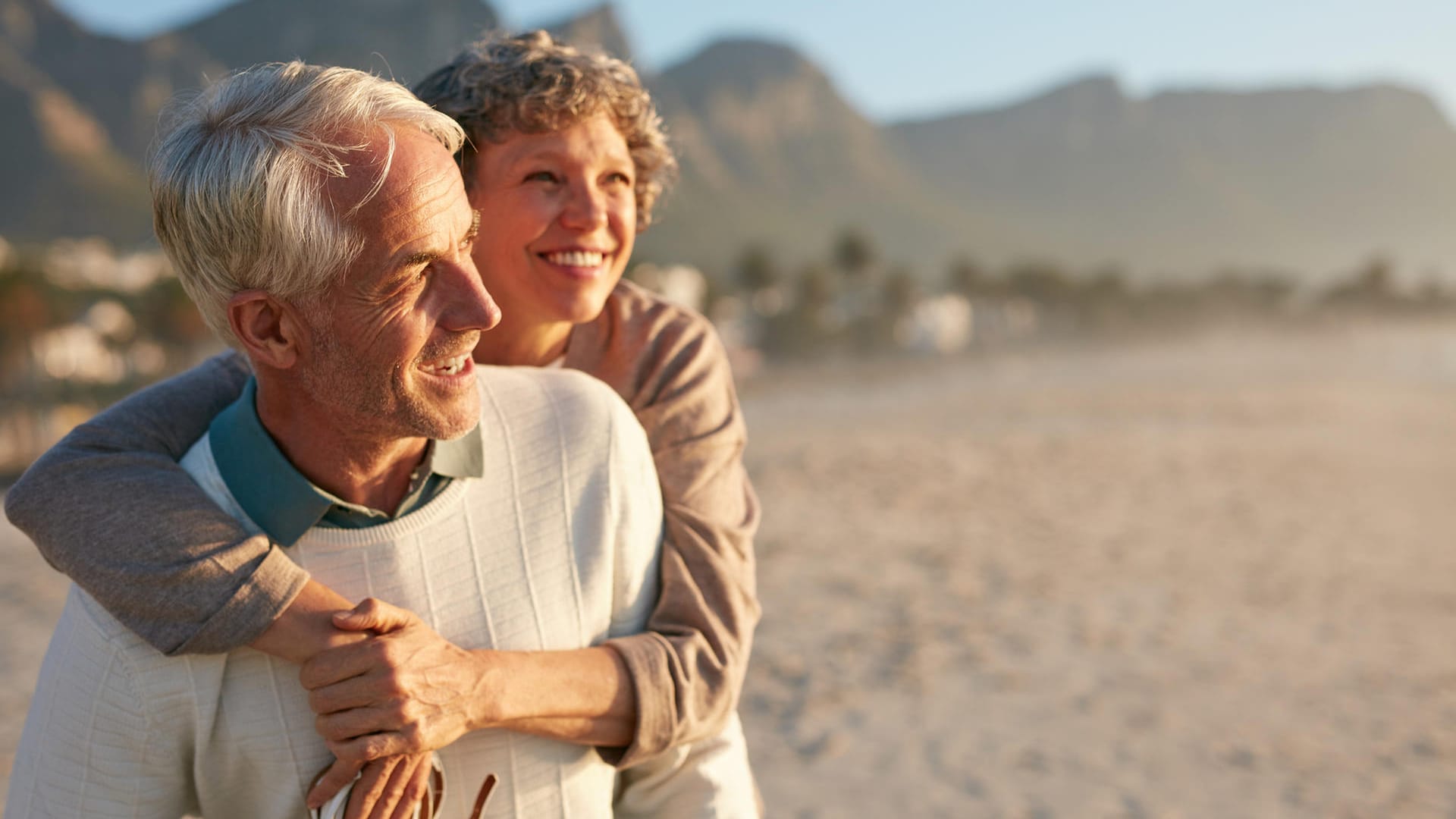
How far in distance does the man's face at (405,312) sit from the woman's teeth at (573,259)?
51cm

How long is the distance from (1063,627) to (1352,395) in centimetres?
2934

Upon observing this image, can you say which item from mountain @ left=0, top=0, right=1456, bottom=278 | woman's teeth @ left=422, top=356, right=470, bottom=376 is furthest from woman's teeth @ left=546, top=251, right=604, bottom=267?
mountain @ left=0, top=0, right=1456, bottom=278

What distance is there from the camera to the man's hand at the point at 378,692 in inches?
53.7

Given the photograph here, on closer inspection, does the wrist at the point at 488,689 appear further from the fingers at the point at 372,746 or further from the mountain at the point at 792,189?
the mountain at the point at 792,189

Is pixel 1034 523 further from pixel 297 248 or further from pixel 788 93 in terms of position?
pixel 788 93

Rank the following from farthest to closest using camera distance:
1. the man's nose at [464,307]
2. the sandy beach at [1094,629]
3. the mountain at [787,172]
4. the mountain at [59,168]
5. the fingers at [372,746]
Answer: the mountain at [787,172] < the mountain at [59,168] < the sandy beach at [1094,629] < the man's nose at [464,307] < the fingers at [372,746]

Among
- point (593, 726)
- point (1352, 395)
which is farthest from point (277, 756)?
point (1352, 395)

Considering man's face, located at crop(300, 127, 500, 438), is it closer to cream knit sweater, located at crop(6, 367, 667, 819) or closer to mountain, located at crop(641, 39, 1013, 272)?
cream knit sweater, located at crop(6, 367, 667, 819)

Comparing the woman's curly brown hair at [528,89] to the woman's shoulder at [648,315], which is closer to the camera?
the woman's curly brown hair at [528,89]

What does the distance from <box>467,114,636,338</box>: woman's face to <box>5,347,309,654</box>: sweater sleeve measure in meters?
0.69

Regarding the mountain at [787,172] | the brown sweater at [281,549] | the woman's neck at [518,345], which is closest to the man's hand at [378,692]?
the brown sweater at [281,549]

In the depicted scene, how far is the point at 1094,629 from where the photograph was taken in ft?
30.2

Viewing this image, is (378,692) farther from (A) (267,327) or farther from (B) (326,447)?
(A) (267,327)

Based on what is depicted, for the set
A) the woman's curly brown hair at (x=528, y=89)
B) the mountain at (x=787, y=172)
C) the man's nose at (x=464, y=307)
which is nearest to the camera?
the man's nose at (x=464, y=307)
